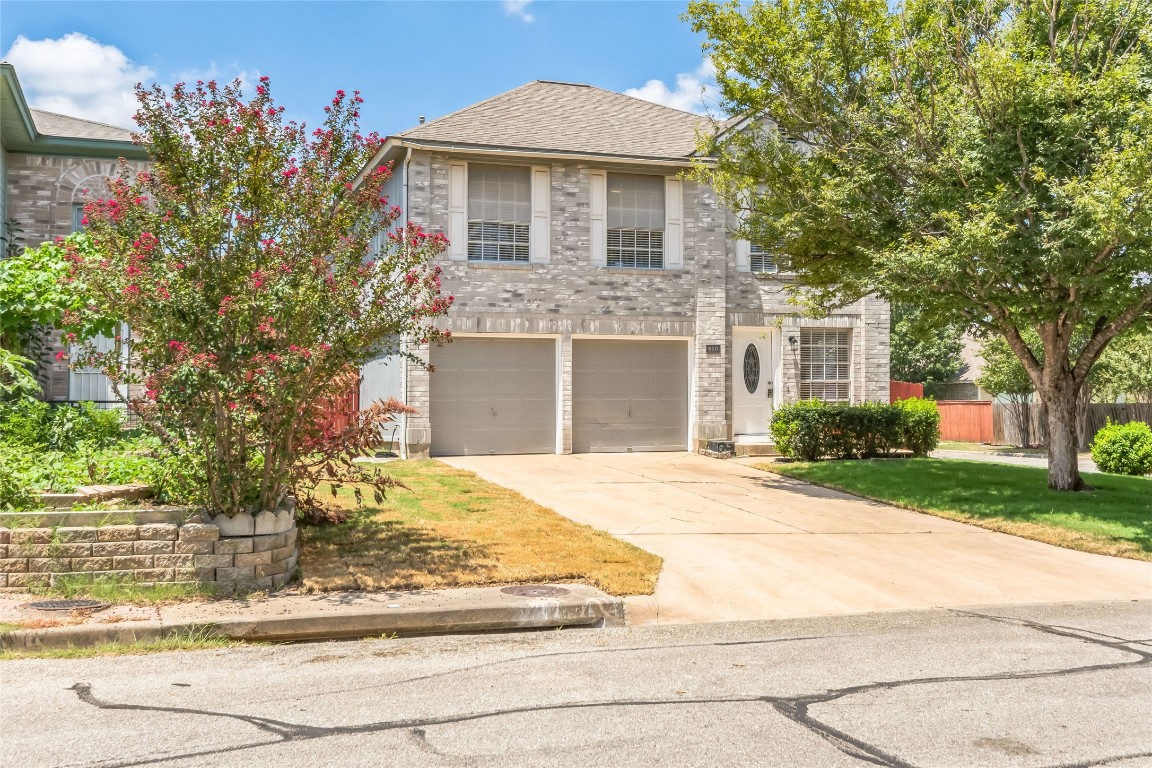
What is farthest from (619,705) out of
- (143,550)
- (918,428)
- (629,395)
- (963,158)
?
(918,428)

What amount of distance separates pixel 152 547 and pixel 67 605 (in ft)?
2.40

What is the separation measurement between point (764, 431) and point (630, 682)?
1648 cm

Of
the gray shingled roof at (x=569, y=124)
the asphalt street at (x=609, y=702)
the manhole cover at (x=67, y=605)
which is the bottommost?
the asphalt street at (x=609, y=702)

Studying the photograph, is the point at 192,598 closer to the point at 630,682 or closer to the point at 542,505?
the point at 630,682

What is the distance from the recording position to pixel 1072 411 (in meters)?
14.2

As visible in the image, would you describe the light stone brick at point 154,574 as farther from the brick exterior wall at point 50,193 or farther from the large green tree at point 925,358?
the large green tree at point 925,358

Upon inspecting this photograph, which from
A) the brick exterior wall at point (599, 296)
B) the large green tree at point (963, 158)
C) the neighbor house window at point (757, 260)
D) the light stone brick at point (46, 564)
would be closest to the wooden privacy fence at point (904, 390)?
the brick exterior wall at point (599, 296)

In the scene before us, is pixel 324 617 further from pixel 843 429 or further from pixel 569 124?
pixel 569 124

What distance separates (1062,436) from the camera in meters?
14.3

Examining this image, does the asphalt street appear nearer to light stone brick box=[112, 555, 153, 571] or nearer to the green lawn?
light stone brick box=[112, 555, 153, 571]

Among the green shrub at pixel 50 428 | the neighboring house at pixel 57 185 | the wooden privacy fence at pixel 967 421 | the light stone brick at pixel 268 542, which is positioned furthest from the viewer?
the wooden privacy fence at pixel 967 421

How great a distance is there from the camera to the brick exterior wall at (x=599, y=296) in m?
19.2

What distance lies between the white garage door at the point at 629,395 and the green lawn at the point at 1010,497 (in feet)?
11.7

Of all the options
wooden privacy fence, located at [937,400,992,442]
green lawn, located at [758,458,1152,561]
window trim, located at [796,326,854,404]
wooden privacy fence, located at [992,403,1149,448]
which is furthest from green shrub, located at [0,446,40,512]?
wooden privacy fence, located at [937,400,992,442]
